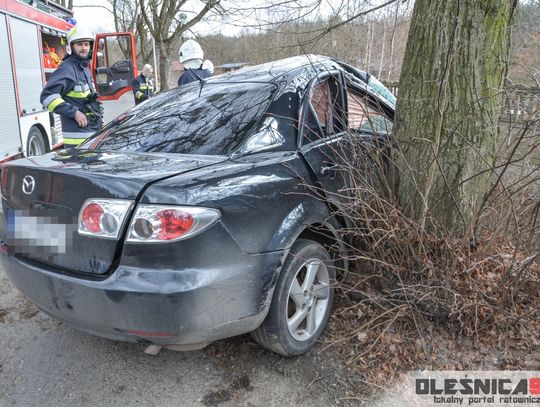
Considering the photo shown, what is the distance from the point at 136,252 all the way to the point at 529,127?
2.05 meters

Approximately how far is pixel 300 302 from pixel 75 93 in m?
3.55

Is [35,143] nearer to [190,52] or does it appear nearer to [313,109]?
[190,52]

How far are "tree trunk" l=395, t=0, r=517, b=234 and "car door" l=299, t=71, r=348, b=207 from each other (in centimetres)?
40

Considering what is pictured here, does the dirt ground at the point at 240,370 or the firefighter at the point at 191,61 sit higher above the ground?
Answer: the firefighter at the point at 191,61

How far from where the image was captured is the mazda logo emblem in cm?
228

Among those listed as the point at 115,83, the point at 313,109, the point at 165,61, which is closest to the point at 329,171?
the point at 313,109

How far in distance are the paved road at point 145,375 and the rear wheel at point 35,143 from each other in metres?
5.13

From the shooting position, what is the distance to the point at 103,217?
2004 mm

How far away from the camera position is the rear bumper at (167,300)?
6.31 feet

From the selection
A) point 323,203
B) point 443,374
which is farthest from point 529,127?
point 443,374

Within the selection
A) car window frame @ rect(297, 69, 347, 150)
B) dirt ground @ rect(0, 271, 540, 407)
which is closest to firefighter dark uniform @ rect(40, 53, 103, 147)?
dirt ground @ rect(0, 271, 540, 407)

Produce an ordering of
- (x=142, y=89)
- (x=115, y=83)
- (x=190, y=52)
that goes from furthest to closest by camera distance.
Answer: (x=115, y=83)
(x=142, y=89)
(x=190, y=52)

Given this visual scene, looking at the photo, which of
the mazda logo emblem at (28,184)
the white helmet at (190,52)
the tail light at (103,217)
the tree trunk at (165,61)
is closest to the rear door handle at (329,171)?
the tail light at (103,217)

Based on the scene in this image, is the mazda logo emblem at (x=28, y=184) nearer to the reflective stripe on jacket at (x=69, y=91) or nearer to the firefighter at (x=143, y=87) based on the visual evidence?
the reflective stripe on jacket at (x=69, y=91)
